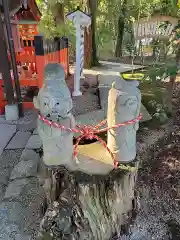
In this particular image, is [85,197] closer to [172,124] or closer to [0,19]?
[172,124]

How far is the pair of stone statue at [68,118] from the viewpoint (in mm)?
1690

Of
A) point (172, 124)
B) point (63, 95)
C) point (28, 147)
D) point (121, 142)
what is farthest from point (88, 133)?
point (172, 124)

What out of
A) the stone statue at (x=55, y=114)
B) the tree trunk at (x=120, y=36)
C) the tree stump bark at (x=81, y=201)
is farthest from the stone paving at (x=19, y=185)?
the tree trunk at (x=120, y=36)

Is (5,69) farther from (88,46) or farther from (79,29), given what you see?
(88,46)

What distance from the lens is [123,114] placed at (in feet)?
6.11

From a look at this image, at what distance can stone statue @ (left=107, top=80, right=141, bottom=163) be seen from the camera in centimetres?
180

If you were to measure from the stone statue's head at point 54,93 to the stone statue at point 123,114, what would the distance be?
354mm

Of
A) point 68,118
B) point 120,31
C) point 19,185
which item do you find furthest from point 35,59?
point 120,31

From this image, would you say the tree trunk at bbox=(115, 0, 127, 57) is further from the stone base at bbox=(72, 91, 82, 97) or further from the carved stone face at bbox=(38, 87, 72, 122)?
the carved stone face at bbox=(38, 87, 72, 122)

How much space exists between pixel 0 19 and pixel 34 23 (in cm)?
150

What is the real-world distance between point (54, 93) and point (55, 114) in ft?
0.51

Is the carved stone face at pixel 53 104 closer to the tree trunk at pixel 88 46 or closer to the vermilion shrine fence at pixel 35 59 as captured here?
the vermilion shrine fence at pixel 35 59

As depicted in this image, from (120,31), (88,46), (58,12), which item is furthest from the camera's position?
(120,31)

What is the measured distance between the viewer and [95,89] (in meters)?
5.97
